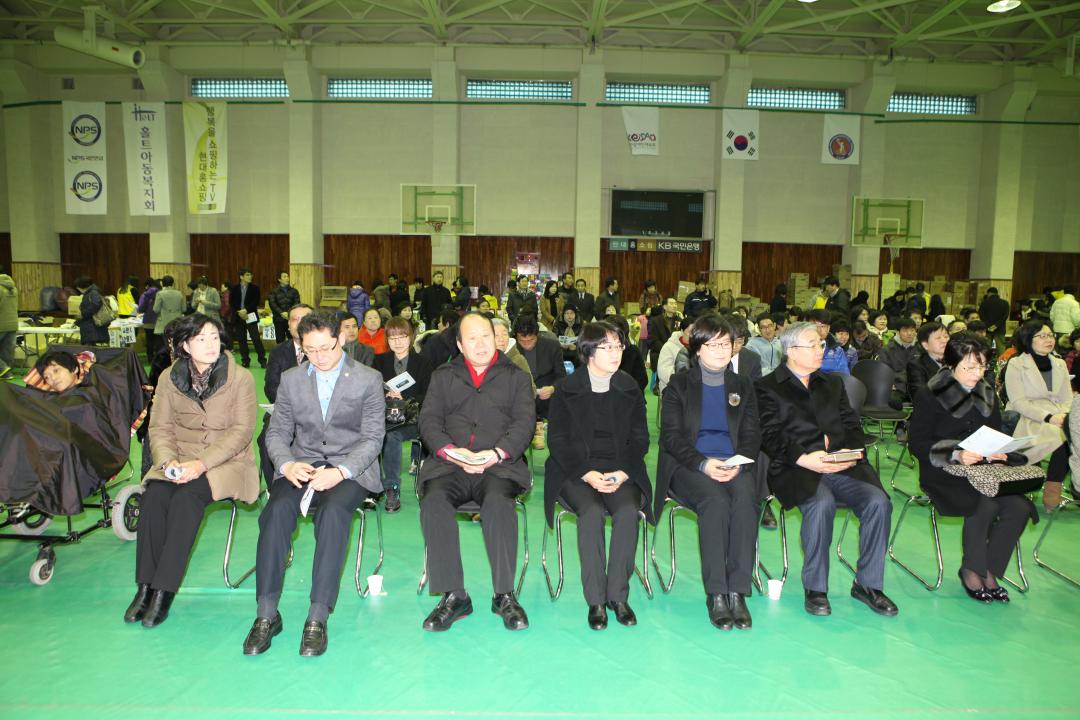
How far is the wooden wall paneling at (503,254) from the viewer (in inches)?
646

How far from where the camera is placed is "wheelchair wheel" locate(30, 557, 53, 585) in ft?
11.6

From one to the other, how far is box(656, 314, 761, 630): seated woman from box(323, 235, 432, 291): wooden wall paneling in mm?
13576

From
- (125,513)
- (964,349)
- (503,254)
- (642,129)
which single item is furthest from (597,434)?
(503,254)

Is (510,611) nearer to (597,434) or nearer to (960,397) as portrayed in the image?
(597,434)

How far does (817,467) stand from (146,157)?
16.0 metres

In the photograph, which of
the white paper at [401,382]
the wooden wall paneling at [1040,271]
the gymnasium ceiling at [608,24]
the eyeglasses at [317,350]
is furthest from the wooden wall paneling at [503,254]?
the eyeglasses at [317,350]

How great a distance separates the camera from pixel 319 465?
3.45 meters

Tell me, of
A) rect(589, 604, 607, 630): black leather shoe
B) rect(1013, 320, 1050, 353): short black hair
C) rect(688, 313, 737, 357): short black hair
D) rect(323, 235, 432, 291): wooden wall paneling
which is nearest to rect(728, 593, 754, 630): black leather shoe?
rect(589, 604, 607, 630): black leather shoe

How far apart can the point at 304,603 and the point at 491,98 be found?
1427 cm

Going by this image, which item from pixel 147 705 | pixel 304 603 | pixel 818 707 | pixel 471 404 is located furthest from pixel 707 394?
pixel 147 705

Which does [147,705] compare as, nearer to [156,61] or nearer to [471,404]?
[471,404]

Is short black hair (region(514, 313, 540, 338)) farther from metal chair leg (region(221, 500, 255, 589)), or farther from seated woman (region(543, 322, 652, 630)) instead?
metal chair leg (region(221, 500, 255, 589))

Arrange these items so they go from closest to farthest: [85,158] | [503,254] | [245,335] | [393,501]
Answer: [393,501] < [245,335] < [85,158] < [503,254]

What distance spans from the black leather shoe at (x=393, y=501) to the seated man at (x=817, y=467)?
2.54 metres
